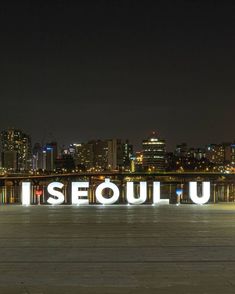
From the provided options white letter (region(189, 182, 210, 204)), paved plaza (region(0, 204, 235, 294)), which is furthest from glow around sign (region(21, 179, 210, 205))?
paved plaza (region(0, 204, 235, 294))

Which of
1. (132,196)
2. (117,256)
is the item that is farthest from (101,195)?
(117,256)

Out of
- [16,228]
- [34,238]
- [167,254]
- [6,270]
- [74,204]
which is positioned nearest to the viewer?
[6,270]

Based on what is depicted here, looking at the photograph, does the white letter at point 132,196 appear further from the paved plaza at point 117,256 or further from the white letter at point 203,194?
the paved plaza at point 117,256

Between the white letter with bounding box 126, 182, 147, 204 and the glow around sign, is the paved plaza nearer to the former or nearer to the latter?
the glow around sign

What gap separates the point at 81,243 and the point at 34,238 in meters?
1.79

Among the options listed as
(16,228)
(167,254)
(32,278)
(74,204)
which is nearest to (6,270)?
(32,278)

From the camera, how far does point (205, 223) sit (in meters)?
23.0

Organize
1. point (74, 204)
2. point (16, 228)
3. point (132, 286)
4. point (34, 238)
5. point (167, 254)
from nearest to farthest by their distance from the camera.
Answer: point (132, 286) → point (167, 254) → point (34, 238) → point (16, 228) → point (74, 204)

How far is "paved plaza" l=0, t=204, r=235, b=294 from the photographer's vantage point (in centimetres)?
1105

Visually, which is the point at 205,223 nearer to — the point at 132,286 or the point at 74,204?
the point at 132,286

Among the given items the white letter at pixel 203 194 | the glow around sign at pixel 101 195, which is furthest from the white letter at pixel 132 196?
the white letter at pixel 203 194

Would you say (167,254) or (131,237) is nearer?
(167,254)

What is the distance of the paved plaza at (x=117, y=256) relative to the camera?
11047 millimetres

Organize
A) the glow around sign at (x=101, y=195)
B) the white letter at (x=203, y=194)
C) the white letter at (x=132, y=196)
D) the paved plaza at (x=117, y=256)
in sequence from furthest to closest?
the white letter at (x=132, y=196), the glow around sign at (x=101, y=195), the white letter at (x=203, y=194), the paved plaza at (x=117, y=256)
